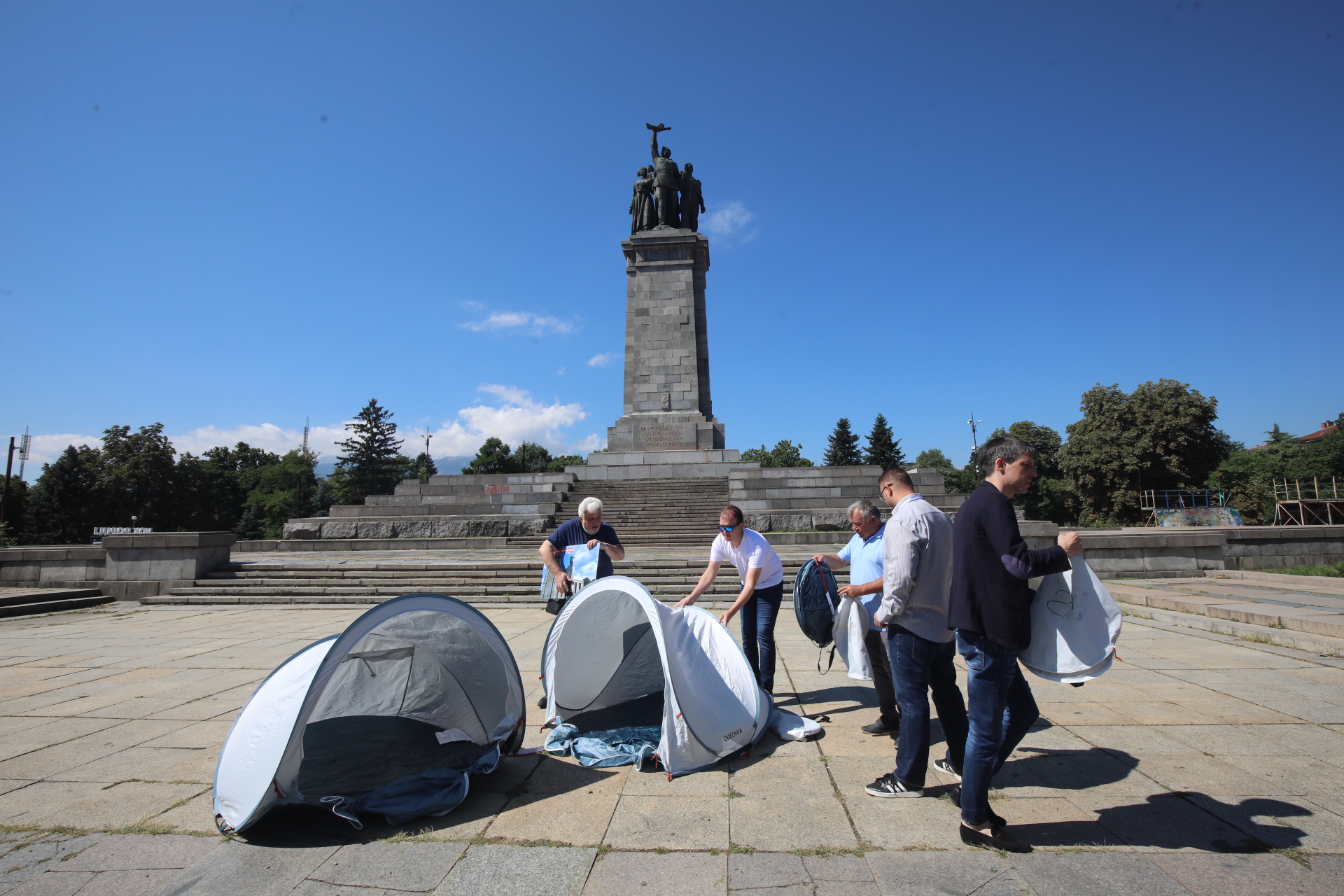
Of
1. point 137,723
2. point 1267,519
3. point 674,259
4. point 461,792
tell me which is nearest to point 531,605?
point 137,723

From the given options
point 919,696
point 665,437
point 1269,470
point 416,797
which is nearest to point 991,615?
point 919,696

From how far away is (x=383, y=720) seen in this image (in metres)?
4.36

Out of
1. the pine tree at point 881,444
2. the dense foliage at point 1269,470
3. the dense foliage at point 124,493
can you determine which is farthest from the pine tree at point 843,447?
the dense foliage at point 124,493

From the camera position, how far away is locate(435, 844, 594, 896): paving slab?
107 inches

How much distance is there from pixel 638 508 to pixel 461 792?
16.0 metres

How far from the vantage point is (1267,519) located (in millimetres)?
30453

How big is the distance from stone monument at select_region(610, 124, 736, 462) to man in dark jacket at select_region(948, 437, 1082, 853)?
20.6 m

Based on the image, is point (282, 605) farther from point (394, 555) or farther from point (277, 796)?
point (277, 796)

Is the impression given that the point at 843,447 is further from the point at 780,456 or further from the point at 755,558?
the point at 755,558

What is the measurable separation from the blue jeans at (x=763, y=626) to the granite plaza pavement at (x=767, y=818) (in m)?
0.55

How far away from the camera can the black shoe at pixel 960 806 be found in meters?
2.96

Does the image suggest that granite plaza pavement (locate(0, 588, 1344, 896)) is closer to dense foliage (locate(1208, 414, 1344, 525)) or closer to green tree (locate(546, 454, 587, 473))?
dense foliage (locate(1208, 414, 1344, 525))

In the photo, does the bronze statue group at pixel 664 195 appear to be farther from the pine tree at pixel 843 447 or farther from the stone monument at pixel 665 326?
the pine tree at pixel 843 447

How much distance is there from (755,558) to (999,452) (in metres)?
2.11
